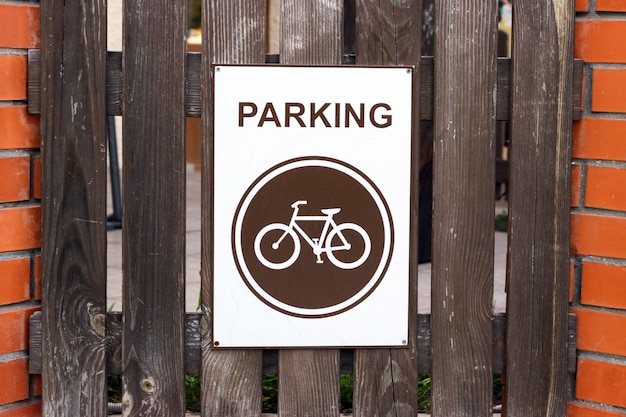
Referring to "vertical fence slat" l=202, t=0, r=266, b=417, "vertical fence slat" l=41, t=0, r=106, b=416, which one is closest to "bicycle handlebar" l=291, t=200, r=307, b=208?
"vertical fence slat" l=202, t=0, r=266, b=417

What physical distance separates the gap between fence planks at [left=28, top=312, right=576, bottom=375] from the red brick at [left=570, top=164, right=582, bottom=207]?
0.26 m

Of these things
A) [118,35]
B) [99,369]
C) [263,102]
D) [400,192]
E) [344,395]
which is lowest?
[344,395]

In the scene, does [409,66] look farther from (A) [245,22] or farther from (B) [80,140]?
(B) [80,140]

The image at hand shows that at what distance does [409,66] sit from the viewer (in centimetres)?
221

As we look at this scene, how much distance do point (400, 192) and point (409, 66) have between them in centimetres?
28

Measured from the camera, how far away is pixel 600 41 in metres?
2.21

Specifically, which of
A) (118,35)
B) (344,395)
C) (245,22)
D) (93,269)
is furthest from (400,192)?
(118,35)

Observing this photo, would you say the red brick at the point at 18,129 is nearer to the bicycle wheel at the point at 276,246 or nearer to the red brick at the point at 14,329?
the red brick at the point at 14,329

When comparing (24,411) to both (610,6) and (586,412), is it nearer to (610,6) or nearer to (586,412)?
(586,412)

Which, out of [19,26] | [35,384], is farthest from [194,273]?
[19,26]

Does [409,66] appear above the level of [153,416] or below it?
above

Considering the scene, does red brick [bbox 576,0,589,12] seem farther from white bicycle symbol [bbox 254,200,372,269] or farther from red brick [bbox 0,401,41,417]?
red brick [bbox 0,401,41,417]

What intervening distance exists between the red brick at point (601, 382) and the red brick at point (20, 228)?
1.28m

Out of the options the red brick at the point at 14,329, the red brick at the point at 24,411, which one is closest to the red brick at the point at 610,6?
the red brick at the point at 14,329
